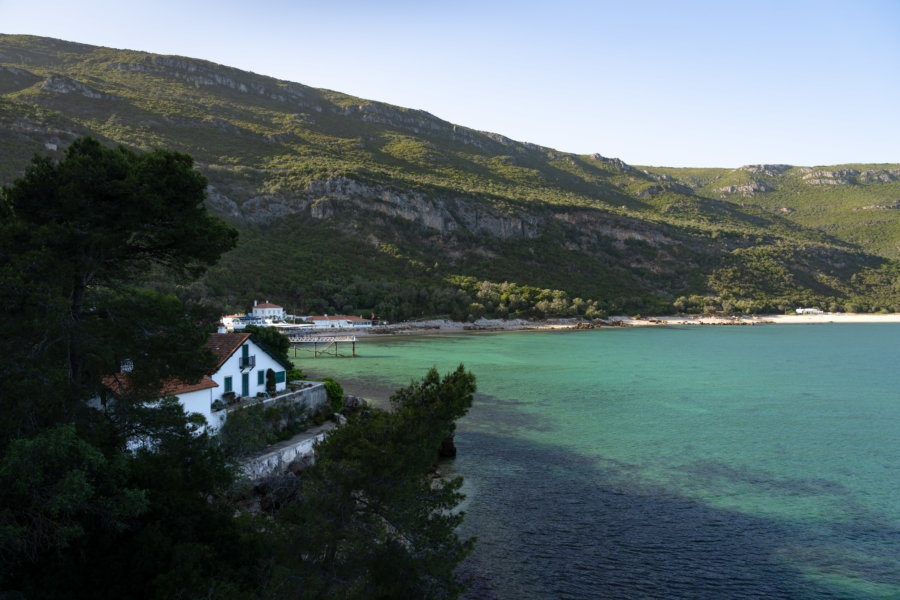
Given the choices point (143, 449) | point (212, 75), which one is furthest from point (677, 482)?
point (212, 75)

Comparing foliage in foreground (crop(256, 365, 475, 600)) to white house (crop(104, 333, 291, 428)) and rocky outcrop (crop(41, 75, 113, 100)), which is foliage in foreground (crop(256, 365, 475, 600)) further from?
rocky outcrop (crop(41, 75, 113, 100))

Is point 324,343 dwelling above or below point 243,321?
below

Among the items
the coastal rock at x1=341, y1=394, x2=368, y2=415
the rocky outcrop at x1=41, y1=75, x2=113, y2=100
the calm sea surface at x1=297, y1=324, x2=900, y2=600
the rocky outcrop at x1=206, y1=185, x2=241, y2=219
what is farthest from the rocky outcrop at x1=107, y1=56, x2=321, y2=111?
the coastal rock at x1=341, y1=394, x2=368, y2=415

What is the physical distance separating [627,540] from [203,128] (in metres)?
147

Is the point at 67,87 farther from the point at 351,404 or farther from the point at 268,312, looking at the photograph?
the point at 351,404

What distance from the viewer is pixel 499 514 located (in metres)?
17.8

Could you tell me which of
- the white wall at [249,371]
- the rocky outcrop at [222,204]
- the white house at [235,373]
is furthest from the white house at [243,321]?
the white house at [235,373]

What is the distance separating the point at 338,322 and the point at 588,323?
49533 millimetres

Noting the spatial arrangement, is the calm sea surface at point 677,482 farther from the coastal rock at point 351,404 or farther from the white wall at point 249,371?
the white wall at point 249,371

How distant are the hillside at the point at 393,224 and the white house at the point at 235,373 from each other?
54715 mm

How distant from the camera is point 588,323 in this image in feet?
351

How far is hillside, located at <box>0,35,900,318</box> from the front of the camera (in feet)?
323

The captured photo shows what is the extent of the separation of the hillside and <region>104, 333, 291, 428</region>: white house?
180 feet

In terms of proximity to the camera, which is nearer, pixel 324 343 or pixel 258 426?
pixel 258 426
